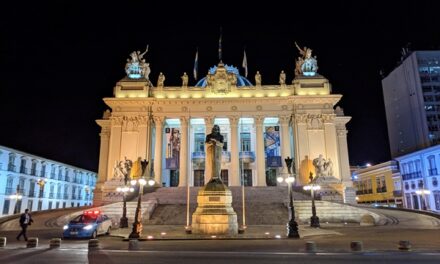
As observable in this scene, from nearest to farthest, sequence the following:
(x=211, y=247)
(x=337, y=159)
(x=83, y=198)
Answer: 1. (x=211, y=247)
2. (x=337, y=159)
3. (x=83, y=198)

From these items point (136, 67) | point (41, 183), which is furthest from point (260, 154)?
point (41, 183)

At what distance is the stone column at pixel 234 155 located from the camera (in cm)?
4341

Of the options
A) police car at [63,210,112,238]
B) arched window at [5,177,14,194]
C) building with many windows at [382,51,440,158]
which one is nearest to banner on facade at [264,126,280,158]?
police car at [63,210,112,238]

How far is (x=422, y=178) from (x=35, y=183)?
57961 millimetres

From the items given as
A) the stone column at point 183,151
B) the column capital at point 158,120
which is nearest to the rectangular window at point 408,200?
the stone column at point 183,151

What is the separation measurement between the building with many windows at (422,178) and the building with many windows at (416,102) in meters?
10.7

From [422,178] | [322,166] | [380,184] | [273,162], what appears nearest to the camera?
[322,166]

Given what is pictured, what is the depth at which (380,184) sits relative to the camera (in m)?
61.3

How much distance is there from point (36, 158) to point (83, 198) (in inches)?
788

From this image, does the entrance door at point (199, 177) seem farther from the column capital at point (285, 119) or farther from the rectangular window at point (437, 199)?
the rectangular window at point (437, 199)

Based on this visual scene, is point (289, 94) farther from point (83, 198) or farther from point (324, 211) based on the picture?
point (83, 198)

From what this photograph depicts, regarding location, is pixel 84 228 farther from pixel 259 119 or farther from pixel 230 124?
pixel 259 119

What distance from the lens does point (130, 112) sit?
45344 mm

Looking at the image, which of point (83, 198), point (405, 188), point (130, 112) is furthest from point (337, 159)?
point (83, 198)
